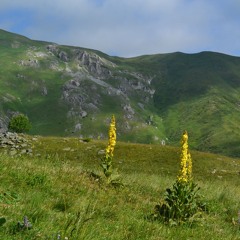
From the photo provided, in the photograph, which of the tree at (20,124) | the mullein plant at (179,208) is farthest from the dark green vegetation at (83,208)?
the tree at (20,124)

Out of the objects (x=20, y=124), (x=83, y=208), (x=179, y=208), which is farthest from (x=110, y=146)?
(x=20, y=124)

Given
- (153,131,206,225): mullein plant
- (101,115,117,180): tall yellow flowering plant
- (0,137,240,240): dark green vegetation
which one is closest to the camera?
(0,137,240,240): dark green vegetation

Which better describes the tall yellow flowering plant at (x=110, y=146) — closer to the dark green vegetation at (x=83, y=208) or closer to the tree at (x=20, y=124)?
the dark green vegetation at (x=83, y=208)

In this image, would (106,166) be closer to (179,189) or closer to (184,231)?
(179,189)

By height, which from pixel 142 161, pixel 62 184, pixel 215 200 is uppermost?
pixel 62 184

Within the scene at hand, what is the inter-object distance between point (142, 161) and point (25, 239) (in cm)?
3955

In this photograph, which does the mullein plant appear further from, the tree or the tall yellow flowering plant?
the tree

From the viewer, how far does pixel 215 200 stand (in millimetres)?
14898

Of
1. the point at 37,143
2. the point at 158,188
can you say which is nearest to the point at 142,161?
the point at 37,143

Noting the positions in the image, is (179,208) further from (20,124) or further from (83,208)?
(20,124)

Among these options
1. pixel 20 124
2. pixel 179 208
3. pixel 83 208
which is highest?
pixel 83 208

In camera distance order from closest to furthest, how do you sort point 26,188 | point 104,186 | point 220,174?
point 26,188, point 104,186, point 220,174

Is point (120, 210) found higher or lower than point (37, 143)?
higher

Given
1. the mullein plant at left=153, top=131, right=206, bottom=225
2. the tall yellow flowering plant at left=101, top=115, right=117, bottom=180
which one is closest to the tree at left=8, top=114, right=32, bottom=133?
the tall yellow flowering plant at left=101, top=115, right=117, bottom=180
